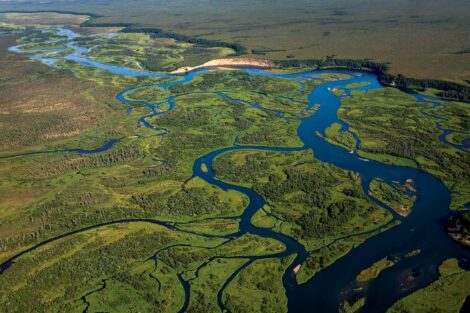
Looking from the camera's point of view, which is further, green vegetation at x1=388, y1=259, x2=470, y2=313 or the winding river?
the winding river

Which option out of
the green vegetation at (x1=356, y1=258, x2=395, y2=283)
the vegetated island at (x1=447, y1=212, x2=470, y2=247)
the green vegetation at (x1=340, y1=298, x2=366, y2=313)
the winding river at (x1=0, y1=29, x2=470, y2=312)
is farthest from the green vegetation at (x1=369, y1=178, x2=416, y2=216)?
the green vegetation at (x1=340, y1=298, x2=366, y2=313)

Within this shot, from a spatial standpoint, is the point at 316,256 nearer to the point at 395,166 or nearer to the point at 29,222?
the point at 395,166

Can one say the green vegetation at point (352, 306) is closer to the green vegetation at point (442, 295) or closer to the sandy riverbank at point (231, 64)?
the green vegetation at point (442, 295)

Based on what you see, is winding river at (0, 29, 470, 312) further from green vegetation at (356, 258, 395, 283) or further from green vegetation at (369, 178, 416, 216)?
green vegetation at (369, 178, 416, 216)

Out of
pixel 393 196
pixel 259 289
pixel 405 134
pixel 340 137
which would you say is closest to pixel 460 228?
pixel 393 196

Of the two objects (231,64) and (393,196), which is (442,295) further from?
(231,64)
